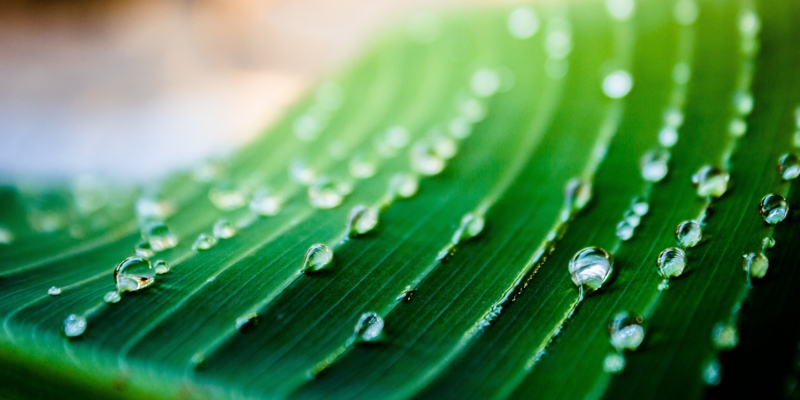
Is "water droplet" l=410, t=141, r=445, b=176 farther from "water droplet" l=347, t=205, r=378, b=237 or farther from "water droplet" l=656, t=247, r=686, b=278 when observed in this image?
"water droplet" l=656, t=247, r=686, b=278

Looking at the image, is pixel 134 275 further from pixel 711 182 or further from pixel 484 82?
pixel 484 82

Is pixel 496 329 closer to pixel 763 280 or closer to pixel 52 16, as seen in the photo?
pixel 763 280

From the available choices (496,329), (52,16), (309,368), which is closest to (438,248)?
(496,329)

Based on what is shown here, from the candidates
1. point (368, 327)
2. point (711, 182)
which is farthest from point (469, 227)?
point (711, 182)

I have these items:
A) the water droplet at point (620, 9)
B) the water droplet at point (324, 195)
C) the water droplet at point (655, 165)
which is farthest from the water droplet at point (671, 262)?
the water droplet at point (620, 9)

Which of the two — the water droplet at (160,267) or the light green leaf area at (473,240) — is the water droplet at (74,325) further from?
the water droplet at (160,267)

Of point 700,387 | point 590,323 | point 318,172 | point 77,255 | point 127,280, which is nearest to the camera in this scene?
point 700,387
